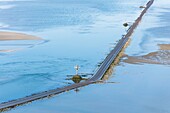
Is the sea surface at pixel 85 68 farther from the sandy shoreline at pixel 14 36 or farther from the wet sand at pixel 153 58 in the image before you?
the sandy shoreline at pixel 14 36

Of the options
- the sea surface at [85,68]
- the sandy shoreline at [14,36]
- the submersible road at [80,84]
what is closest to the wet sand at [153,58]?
the sea surface at [85,68]

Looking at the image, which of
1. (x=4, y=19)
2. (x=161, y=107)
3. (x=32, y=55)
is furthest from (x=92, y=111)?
(x=4, y=19)

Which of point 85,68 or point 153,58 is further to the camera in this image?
point 153,58

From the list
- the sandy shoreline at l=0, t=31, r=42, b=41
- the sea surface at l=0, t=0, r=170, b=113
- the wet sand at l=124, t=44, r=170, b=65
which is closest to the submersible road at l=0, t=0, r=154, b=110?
the sea surface at l=0, t=0, r=170, b=113

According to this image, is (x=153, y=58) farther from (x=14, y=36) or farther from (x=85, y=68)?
(x=14, y=36)

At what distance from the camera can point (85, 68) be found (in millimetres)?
23078

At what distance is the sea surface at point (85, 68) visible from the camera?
17.4 m

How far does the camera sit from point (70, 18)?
47688mm

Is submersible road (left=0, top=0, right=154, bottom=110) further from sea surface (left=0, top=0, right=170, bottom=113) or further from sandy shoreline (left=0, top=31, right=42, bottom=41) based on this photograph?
sandy shoreline (left=0, top=31, right=42, bottom=41)

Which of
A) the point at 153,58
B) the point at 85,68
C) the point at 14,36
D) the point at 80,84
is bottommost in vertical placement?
the point at 80,84

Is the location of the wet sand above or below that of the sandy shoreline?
below

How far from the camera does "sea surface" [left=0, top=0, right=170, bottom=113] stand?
17.4 meters

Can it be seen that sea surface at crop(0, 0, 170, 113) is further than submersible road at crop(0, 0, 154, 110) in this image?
Yes

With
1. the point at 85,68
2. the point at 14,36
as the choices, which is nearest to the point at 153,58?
the point at 85,68
